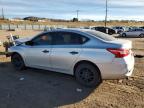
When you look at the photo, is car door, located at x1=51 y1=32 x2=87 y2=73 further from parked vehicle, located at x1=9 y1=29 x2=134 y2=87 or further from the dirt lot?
the dirt lot

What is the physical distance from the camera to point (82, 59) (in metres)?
7.30

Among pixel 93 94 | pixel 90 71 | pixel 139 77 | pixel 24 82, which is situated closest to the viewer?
pixel 93 94

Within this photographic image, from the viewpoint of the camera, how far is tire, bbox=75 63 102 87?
7152 millimetres

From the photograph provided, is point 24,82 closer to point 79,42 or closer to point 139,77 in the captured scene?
point 79,42

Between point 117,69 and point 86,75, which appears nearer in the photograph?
point 117,69

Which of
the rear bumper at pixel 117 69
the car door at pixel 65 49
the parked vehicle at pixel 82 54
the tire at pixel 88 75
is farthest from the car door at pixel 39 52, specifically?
the rear bumper at pixel 117 69

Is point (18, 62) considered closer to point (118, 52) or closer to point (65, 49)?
point (65, 49)

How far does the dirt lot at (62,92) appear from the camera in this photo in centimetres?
598

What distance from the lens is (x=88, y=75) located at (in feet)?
24.0

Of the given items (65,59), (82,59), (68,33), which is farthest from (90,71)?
(68,33)

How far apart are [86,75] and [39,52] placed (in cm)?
193

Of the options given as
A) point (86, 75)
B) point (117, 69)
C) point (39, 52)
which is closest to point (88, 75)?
point (86, 75)

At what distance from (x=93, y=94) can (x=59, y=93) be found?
2.93 ft

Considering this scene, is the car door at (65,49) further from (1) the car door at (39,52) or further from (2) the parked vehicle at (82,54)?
(1) the car door at (39,52)
